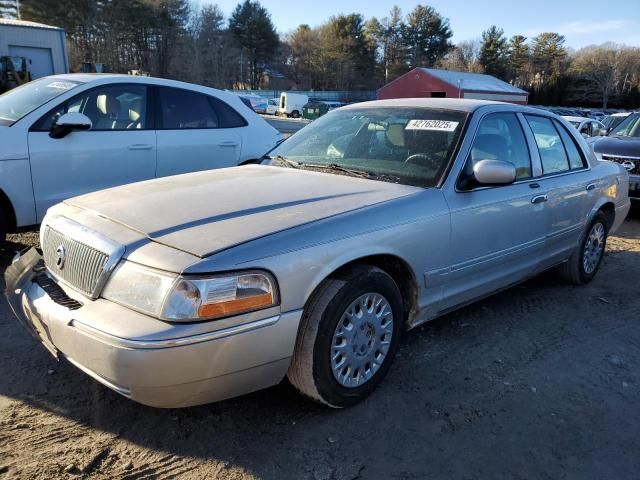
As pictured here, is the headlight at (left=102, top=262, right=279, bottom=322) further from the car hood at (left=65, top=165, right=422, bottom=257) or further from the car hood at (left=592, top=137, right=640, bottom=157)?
the car hood at (left=592, top=137, right=640, bottom=157)

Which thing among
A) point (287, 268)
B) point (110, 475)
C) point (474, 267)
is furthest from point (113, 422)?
point (474, 267)

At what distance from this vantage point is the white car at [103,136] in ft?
15.3

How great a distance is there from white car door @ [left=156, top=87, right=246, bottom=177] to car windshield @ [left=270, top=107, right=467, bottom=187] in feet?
6.11

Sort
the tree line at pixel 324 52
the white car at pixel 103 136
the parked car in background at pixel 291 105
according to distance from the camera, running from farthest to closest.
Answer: the tree line at pixel 324 52 → the parked car in background at pixel 291 105 → the white car at pixel 103 136

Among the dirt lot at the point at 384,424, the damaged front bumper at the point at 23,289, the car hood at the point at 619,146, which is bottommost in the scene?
the dirt lot at the point at 384,424

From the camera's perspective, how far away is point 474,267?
3.50m

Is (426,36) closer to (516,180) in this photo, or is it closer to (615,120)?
(615,120)

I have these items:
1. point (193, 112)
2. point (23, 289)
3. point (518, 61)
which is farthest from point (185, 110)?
point (518, 61)

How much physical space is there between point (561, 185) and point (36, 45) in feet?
103

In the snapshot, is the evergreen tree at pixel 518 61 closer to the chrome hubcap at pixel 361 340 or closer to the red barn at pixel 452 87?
the red barn at pixel 452 87

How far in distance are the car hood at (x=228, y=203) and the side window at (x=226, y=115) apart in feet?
8.92

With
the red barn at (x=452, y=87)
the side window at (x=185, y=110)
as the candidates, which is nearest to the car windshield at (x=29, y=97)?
the side window at (x=185, y=110)

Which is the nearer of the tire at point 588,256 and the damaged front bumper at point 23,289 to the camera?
the damaged front bumper at point 23,289

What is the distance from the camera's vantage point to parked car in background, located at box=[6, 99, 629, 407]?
2.25 meters
